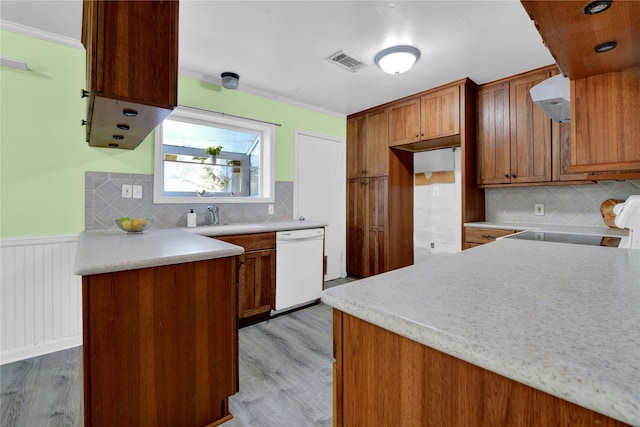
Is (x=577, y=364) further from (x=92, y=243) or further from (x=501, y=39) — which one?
(x=501, y=39)

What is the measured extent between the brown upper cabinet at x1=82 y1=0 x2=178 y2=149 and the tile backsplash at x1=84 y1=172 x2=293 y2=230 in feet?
4.27

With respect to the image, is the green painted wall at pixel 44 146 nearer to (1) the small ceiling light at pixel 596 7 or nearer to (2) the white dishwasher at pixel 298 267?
(2) the white dishwasher at pixel 298 267

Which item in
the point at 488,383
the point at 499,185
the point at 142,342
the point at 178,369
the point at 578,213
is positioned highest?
the point at 499,185

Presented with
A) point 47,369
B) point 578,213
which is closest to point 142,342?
point 47,369

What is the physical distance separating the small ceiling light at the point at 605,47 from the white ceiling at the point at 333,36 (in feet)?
3.95

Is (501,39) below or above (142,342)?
above

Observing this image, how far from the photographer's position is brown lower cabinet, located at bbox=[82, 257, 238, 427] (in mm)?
1227

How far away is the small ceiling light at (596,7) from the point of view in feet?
2.39

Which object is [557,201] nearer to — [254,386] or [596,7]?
[596,7]

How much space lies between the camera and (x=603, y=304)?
608 millimetres

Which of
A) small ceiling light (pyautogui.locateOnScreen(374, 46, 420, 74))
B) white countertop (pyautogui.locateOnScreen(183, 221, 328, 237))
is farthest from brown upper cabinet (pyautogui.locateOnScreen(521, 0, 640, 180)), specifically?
white countertop (pyautogui.locateOnScreen(183, 221, 328, 237))

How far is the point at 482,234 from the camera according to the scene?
2.91 m

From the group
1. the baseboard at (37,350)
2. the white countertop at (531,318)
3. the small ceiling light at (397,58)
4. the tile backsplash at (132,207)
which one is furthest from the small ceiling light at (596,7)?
the baseboard at (37,350)

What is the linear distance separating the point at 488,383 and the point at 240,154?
3.32m
